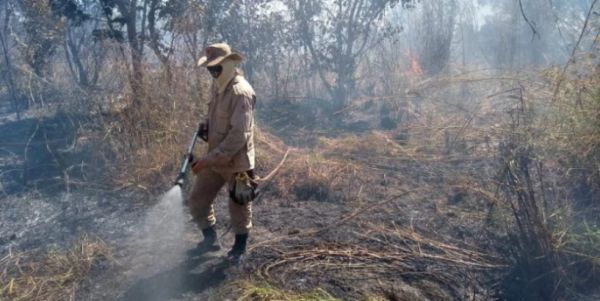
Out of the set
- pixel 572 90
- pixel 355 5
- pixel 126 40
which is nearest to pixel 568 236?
pixel 572 90

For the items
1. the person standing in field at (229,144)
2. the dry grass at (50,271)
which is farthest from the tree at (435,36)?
the dry grass at (50,271)

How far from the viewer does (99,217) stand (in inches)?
200

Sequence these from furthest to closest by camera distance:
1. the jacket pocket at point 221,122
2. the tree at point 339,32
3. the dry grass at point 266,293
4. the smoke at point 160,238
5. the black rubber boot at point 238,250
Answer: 1. the tree at point 339,32
2. the smoke at point 160,238
3. the black rubber boot at point 238,250
4. the jacket pocket at point 221,122
5. the dry grass at point 266,293

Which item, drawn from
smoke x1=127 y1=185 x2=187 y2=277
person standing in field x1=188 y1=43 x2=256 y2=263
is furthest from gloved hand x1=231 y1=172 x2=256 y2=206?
smoke x1=127 y1=185 x2=187 y2=277

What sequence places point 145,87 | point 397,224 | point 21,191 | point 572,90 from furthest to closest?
point 145,87, point 21,191, point 572,90, point 397,224

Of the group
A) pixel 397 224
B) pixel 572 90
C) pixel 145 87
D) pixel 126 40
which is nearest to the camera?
pixel 397 224

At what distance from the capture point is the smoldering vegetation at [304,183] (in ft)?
12.1

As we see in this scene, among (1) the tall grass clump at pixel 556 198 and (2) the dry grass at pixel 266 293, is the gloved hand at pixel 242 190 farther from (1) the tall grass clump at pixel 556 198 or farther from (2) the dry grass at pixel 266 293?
(1) the tall grass clump at pixel 556 198

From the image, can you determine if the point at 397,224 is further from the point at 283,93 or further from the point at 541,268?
the point at 283,93

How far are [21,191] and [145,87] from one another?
78.5 inches

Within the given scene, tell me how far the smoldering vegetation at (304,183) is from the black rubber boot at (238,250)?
14cm

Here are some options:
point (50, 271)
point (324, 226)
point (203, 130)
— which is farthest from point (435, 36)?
Result: point (50, 271)

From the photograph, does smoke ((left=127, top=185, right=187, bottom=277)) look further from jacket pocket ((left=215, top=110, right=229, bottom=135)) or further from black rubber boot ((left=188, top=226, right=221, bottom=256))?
jacket pocket ((left=215, top=110, right=229, bottom=135))

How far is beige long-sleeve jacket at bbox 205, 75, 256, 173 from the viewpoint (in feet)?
11.4
